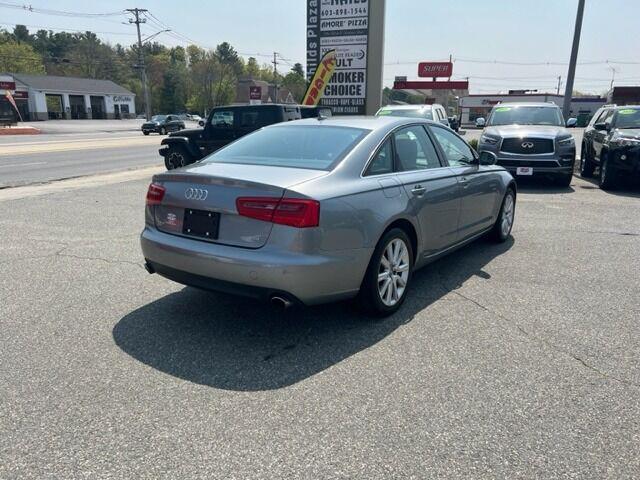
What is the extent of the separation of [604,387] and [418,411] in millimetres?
1234

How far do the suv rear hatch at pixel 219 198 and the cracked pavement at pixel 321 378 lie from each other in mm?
781

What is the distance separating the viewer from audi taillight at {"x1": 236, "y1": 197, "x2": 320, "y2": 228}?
3398 mm

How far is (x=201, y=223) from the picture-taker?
3.71 m

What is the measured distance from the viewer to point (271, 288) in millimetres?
3404

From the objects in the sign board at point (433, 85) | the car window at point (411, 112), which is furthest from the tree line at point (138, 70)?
the car window at point (411, 112)

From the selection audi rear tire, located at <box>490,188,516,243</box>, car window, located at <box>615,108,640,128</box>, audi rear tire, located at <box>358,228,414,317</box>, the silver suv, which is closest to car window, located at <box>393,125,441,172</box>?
audi rear tire, located at <box>358,228,414,317</box>

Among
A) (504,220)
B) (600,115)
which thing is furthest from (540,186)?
(504,220)

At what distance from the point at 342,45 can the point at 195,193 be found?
15.5m

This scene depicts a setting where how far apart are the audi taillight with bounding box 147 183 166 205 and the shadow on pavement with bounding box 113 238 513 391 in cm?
92

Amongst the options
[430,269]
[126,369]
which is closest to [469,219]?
[430,269]

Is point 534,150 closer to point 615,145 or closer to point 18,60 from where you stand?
point 615,145

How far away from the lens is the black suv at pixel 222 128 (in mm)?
12633

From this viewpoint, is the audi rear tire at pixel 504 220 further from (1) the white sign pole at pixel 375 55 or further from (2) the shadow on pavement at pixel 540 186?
(1) the white sign pole at pixel 375 55

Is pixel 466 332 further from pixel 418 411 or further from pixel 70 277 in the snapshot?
pixel 70 277
